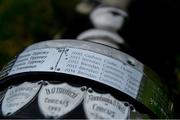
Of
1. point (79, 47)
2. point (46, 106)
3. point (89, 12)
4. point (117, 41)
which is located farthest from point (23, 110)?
point (89, 12)

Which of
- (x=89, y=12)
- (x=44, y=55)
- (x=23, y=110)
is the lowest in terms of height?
(x=23, y=110)

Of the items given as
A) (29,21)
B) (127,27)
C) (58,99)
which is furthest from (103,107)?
(29,21)

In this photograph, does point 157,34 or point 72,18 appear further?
point 72,18

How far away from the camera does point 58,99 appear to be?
919mm

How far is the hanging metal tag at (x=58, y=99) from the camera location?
0.90 m

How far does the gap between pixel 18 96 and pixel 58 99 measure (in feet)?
0.26

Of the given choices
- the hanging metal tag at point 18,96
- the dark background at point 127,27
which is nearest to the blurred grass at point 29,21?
the dark background at point 127,27

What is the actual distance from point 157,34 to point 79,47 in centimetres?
64

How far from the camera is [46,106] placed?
0.91 metres

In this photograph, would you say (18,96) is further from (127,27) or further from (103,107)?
(127,27)

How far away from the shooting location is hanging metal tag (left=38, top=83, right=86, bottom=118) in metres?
0.90

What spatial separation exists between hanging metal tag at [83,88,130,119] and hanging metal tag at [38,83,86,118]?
0.05ft

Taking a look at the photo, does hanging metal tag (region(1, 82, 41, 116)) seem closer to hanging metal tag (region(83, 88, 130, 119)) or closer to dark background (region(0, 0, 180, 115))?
hanging metal tag (region(83, 88, 130, 119))

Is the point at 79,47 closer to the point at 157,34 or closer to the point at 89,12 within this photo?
the point at 89,12
